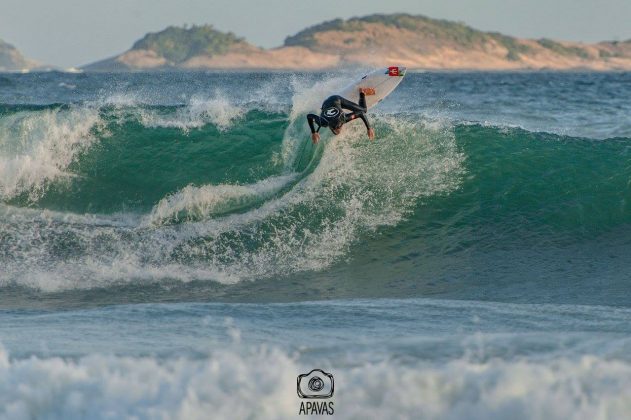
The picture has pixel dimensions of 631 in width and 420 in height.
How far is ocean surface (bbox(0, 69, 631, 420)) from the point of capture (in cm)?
571

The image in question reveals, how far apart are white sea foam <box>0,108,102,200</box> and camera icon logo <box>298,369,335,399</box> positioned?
892 centimetres

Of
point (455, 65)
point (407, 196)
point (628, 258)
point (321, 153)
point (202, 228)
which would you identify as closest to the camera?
point (628, 258)

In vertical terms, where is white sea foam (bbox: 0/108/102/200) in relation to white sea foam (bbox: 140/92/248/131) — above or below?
below

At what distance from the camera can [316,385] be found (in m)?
5.76

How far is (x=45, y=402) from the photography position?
5.61 m

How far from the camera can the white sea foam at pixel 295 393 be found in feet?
18.1

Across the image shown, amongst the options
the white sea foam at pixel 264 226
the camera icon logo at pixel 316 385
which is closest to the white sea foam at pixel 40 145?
the white sea foam at pixel 264 226

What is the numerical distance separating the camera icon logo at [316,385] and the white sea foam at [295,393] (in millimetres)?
47

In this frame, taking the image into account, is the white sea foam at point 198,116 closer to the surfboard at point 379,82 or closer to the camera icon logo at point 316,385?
Result: the surfboard at point 379,82

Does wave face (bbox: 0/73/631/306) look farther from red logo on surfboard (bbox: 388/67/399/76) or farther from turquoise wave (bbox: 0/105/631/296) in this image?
red logo on surfboard (bbox: 388/67/399/76)

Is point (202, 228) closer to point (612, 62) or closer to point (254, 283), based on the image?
point (254, 283)

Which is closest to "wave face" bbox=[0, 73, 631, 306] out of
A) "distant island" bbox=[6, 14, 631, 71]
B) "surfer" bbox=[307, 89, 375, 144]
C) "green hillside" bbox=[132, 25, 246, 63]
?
"surfer" bbox=[307, 89, 375, 144]

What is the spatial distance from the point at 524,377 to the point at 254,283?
493 cm

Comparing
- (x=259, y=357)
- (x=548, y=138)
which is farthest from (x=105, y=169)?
(x=259, y=357)
